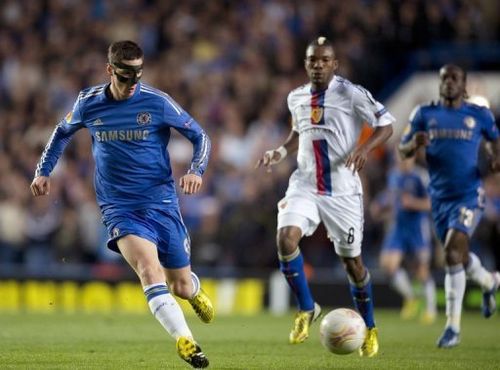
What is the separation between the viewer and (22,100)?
22.0m

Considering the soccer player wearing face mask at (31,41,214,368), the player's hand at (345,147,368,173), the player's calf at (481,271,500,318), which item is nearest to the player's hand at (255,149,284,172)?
the player's hand at (345,147,368,173)

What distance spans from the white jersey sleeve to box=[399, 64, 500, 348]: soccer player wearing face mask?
4.63ft

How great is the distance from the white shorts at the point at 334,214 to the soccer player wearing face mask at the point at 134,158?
1.47 meters

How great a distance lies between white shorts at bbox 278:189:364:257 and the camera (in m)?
11.2

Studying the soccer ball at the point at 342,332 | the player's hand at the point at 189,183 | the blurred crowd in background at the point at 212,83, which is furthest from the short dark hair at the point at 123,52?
the blurred crowd in background at the point at 212,83

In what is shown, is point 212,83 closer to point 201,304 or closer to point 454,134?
point 454,134

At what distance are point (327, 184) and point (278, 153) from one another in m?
0.53

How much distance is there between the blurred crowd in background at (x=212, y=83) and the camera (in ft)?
63.7

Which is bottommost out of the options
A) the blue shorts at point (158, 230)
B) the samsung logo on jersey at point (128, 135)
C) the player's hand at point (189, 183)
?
the blue shorts at point (158, 230)

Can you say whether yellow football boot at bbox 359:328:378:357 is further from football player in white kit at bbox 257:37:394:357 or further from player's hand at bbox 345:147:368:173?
player's hand at bbox 345:147:368:173

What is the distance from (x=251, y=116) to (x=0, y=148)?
173 inches

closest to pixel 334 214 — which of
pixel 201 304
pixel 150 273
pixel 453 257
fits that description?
pixel 201 304

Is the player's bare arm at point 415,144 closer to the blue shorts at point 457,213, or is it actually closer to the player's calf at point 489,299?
the blue shorts at point 457,213

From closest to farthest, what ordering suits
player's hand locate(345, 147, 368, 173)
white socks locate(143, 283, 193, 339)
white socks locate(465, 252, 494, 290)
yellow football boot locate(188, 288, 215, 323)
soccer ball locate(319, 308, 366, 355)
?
white socks locate(143, 283, 193, 339) < soccer ball locate(319, 308, 366, 355) < player's hand locate(345, 147, 368, 173) < yellow football boot locate(188, 288, 215, 323) < white socks locate(465, 252, 494, 290)
